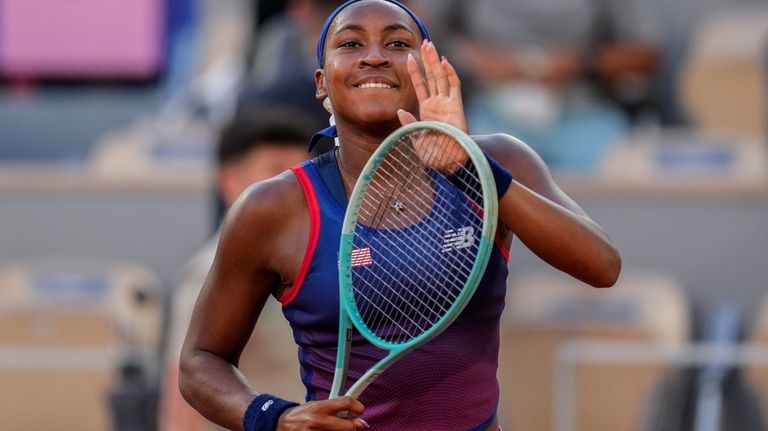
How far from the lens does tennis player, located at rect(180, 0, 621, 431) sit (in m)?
2.54

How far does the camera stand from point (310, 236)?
2564 mm

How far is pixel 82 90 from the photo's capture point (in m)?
8.32

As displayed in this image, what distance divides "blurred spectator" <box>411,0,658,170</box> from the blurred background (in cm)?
1

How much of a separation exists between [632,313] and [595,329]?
0.52 feet

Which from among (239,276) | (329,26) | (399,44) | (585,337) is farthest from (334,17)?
(585,337)

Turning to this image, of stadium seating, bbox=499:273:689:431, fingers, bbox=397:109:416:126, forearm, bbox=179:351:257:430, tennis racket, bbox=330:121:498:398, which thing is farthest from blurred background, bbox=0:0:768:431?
fingers, bbox=397:109:416:126

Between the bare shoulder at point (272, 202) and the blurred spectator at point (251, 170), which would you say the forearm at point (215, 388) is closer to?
the bare shoulder at point (272, 202)

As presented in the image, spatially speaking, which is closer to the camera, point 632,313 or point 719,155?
point 632,313

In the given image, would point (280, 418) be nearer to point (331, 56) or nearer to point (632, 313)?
point (331, 56)

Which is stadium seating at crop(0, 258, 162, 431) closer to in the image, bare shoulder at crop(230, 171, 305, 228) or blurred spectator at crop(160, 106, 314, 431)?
blurred spectator at crop(160, 106, 314, 431)

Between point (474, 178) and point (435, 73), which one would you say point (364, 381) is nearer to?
point (474, 178)

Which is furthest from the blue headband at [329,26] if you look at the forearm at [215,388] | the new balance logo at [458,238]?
the forearm at [215,388]

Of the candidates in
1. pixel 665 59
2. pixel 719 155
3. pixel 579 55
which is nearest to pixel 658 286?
pixel 719 155

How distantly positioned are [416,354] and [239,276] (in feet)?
1.16
